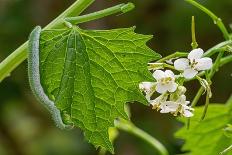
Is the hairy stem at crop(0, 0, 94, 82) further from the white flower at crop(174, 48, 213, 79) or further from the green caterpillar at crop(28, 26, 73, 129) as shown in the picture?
the white flower at crop(174, 48, 213, 79)

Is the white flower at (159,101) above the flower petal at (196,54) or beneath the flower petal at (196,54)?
beneath

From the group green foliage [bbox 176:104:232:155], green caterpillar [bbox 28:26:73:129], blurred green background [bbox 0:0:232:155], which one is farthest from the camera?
blurred green background [bbox 0:0:232:155]

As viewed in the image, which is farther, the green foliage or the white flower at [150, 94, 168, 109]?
the green foliage

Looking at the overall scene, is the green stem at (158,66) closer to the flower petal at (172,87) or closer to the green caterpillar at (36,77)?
the flower petal at (172,87)

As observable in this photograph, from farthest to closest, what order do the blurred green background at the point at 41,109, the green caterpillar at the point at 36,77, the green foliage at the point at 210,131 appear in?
1. the blurred green background at the point at 41,109
2. the green foliage at the point at 210,131
3. the green caterpillar at the point at 36,77

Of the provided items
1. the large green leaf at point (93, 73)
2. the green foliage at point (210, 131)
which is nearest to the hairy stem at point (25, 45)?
the large green leaf at point (93, 73)

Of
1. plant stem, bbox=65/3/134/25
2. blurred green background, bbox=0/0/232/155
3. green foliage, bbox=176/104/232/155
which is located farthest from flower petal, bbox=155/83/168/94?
blurred green background, bbox=0/0/232/155

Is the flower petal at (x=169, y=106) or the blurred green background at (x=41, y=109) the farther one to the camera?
the blurred green background at (x=41, y=109)

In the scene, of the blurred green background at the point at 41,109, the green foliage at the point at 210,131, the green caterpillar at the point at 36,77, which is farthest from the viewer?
the blurred green background at the point at 41,109
